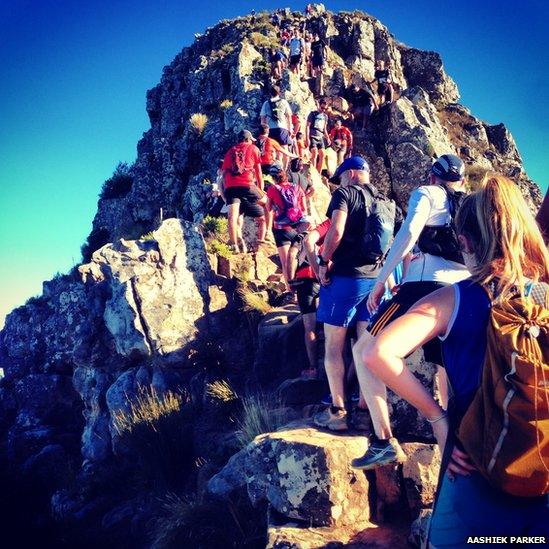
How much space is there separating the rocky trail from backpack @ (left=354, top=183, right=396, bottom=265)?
1196 mm

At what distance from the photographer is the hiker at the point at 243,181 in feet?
26.2

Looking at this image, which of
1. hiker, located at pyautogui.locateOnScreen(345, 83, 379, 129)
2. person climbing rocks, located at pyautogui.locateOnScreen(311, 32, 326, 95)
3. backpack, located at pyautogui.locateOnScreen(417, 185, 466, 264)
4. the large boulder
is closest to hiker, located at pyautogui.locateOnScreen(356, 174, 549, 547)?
backpack, located at pyautogui.locateOnScreen(417, 185, 466, 264)

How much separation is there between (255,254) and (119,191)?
13787 millimetres

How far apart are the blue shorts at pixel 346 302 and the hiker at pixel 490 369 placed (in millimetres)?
1833

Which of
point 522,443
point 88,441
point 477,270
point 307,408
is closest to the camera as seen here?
point 522,443

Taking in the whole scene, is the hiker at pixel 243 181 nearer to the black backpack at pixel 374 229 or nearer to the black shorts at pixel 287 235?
the black shorts at pixel 287 235

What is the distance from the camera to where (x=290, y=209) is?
6.82m

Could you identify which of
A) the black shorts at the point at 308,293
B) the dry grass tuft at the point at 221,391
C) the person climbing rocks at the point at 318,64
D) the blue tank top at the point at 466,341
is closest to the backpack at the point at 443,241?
the blue tank top at the point at 466,341

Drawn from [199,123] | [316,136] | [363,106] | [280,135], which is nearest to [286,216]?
[280,135]

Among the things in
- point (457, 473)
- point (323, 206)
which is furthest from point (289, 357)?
point (323, 206)

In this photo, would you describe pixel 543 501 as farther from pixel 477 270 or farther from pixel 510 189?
pixel 510 189

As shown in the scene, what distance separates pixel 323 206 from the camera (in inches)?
480

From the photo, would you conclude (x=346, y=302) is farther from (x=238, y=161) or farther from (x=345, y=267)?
(x=238, y=161)

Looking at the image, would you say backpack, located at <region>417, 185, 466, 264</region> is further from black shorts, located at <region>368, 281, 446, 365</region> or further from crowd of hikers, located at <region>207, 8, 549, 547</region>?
black shorts, located at <region>368, 281, 446, 365</region>
